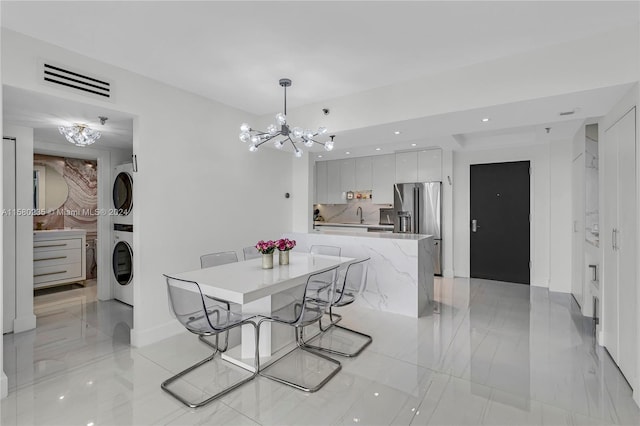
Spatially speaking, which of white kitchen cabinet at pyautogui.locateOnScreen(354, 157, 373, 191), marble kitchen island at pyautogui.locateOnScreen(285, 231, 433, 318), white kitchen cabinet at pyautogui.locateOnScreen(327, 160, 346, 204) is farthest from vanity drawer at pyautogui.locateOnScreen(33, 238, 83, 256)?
white kitchen cabinet at pyautogui.locateOnScreen(354, 157, 373, 191)

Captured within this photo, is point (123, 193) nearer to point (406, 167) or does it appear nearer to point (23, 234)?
point (23, 234)

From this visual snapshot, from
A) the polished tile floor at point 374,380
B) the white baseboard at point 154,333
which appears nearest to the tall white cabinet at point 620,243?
the polished tile floor at point 374,380

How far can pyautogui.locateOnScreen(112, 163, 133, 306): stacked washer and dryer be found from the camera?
14.0 feet

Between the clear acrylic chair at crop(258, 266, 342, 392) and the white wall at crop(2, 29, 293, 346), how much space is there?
4.42 ft

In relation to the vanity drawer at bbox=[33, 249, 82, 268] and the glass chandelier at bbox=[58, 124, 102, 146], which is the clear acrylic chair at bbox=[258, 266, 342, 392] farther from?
the vanity drawer at bbox=[33, 249, 82, 268]

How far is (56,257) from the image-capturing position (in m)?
4.97

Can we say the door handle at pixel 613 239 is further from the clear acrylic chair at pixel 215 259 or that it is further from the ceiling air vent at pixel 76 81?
the ceiling air vent at pixel 76 81

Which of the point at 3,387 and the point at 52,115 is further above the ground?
the point at 52,115

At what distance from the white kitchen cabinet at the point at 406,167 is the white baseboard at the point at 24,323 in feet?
19.1

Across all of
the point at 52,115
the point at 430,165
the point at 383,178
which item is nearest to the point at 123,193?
the point at 52,115

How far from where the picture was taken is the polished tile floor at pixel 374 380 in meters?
2.02

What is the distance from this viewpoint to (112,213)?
455 centimetres

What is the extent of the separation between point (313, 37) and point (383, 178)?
14.5ft

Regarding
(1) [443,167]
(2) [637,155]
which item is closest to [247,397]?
(2) [637,155]
